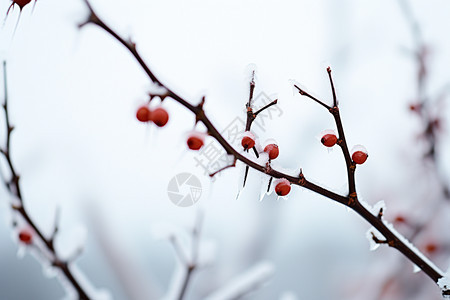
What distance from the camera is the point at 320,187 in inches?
18.4

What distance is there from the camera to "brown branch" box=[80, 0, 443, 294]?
1.35 ft

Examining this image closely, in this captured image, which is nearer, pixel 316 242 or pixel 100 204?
pixel 100 204

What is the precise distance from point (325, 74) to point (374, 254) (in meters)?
2.15

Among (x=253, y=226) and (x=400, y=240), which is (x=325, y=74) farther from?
(x=253, y=226)

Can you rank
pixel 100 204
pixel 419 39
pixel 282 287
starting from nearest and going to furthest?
pixel 419 39
pixel 100 204
pixel 282 287

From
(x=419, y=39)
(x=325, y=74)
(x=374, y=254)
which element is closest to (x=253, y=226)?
(x=374, y=254)

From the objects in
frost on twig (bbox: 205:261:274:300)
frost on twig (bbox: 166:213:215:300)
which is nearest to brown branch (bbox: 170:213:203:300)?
frost on twig (bbox: 166:213:215:300)

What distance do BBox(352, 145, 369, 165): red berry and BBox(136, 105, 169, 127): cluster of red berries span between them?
25cm

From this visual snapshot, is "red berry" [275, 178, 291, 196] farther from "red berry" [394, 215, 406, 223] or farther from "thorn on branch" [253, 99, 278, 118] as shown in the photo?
"red berry" [394, 215, 406, 223]

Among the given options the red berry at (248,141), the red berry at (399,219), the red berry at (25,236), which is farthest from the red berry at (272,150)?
the red berry at (399,219)

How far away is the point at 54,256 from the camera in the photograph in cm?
67

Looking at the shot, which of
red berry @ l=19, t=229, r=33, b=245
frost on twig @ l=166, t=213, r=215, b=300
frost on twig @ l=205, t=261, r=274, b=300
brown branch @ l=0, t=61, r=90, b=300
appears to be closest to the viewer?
brown branch @ l=0, t=61, r=90, b=300

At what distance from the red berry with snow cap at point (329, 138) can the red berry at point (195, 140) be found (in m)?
0.16

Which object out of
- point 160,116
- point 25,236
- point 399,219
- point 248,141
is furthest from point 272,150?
point 399,219
